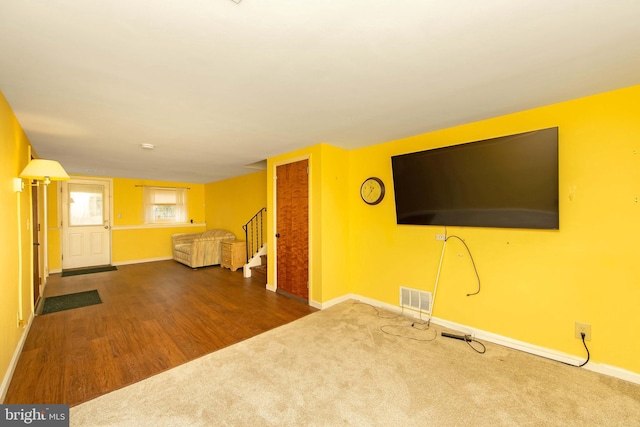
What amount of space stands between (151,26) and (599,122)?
325 cm

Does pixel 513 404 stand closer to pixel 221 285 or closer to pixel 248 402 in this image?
pixel 248 402

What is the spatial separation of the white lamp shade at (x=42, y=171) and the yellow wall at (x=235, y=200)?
11.1 ft

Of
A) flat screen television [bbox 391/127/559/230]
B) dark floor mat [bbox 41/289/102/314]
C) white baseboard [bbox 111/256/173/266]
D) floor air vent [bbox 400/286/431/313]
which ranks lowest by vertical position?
dark floor mat [bbox 41/289/102/314]

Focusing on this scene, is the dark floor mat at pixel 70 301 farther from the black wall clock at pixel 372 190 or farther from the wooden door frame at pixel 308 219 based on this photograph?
the black wall clock at pixel 372 190

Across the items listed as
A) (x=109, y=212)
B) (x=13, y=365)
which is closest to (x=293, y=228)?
(x=13, y=365)

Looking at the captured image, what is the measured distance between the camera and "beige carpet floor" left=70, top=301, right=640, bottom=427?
1.67 meters

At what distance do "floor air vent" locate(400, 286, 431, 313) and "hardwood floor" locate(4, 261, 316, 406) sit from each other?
4.04 ft

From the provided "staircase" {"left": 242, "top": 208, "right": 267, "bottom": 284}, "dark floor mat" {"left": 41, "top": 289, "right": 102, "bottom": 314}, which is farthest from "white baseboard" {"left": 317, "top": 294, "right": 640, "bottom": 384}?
"dark floor mat" {"left": 41, "top": 289, "right": 102, "bottom": 314}

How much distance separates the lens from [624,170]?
2027 mm

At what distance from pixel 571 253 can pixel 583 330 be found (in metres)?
0.65

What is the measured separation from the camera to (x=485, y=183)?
2557mm

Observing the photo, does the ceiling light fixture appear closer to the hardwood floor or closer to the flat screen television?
the hardwood floor

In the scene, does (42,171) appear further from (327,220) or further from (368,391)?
(368,391)

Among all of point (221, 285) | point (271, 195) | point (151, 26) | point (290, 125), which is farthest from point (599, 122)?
point (221, 285)
